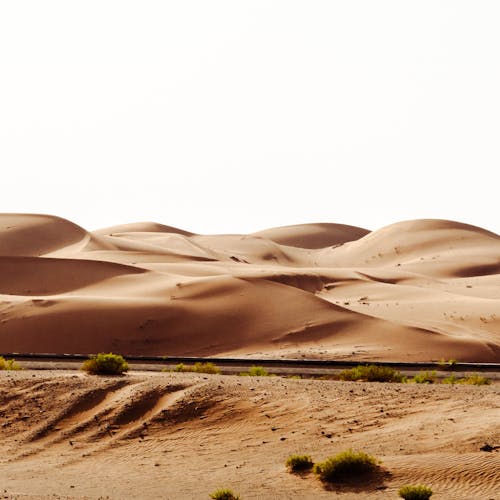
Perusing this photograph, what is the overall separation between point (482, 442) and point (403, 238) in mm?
118331

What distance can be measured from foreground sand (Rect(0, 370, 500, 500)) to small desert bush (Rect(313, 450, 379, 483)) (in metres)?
0.21

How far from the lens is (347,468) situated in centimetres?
1306

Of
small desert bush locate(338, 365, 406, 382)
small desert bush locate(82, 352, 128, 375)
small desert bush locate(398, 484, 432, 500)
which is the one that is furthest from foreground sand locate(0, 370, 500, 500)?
small desert bush locate(338, 365, 406, 382)

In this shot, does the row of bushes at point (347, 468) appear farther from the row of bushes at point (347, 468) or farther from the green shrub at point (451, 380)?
the green shrub at point (451, 380)

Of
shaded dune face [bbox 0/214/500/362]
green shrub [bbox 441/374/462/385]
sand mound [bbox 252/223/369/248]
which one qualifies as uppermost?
sand mound [bbox 252/223/369/248]

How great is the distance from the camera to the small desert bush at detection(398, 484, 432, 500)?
1152 cm

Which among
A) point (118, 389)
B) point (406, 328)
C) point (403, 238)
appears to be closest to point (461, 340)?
point (406, 328)

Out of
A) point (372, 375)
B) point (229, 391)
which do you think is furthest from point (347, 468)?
point (372, 375)

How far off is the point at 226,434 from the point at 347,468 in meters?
3.83

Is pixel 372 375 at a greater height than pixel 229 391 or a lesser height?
greater

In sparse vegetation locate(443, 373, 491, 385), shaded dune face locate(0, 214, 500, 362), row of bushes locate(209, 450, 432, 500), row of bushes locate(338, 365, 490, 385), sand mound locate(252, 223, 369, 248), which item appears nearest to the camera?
row of bushes locate(209, 450, 432, 500)

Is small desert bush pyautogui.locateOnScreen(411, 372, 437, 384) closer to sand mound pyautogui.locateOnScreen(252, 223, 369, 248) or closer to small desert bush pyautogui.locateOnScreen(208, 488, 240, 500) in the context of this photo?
small desert bush pyautogui.locateOnScreen(208, 488, 240, 500)

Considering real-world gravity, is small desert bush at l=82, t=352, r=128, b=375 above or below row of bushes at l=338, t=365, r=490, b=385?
above

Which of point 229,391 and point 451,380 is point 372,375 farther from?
point 229,391
